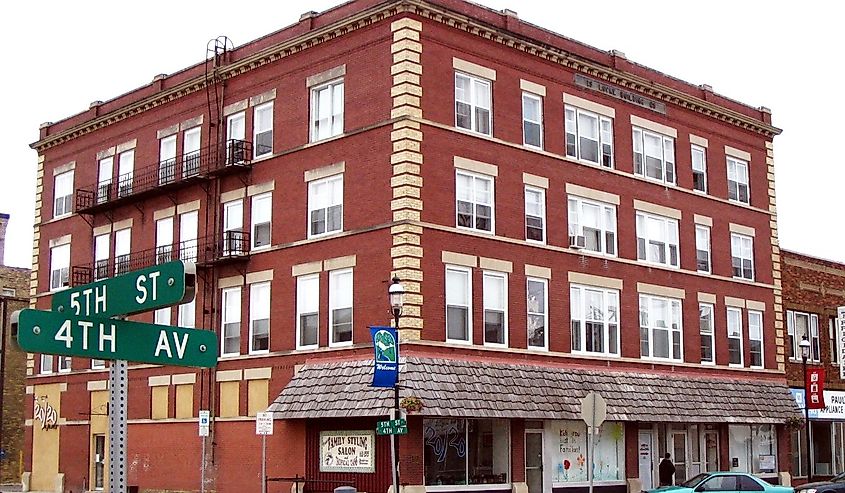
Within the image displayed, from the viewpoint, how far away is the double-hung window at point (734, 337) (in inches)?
1690

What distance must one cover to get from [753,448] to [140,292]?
37093mm

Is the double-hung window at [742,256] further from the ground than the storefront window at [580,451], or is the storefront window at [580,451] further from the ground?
the double-hung window at [742,256]

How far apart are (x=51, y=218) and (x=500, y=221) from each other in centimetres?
2207

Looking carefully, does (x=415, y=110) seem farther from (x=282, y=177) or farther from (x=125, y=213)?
(x=125, y=213)

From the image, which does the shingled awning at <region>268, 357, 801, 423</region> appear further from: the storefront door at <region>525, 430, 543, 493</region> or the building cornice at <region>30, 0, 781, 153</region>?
the building cornice at <region>30, 0, 781, 153</region>

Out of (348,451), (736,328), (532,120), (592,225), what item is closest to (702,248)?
(736,328)

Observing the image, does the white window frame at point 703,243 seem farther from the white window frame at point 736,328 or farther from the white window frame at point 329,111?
the white window frame at point 329,111

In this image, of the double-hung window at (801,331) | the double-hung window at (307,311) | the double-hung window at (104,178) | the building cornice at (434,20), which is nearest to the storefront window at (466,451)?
the double-hung window at (307,311)

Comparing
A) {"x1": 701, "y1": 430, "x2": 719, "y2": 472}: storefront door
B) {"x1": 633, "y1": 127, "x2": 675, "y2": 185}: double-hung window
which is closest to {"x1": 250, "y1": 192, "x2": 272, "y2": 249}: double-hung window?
{"x1": 633, "y1": 127, "x2": 675, "y2": 185}: double-hung window

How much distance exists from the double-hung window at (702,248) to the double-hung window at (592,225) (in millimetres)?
5095

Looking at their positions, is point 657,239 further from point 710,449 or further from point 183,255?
point 183,255

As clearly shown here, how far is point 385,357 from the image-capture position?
26.2 m

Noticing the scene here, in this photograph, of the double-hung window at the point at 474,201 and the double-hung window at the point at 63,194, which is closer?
the double-hung window at the point at 474,201

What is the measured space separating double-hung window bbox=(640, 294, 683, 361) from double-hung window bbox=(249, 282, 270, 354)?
1299 centimetres
